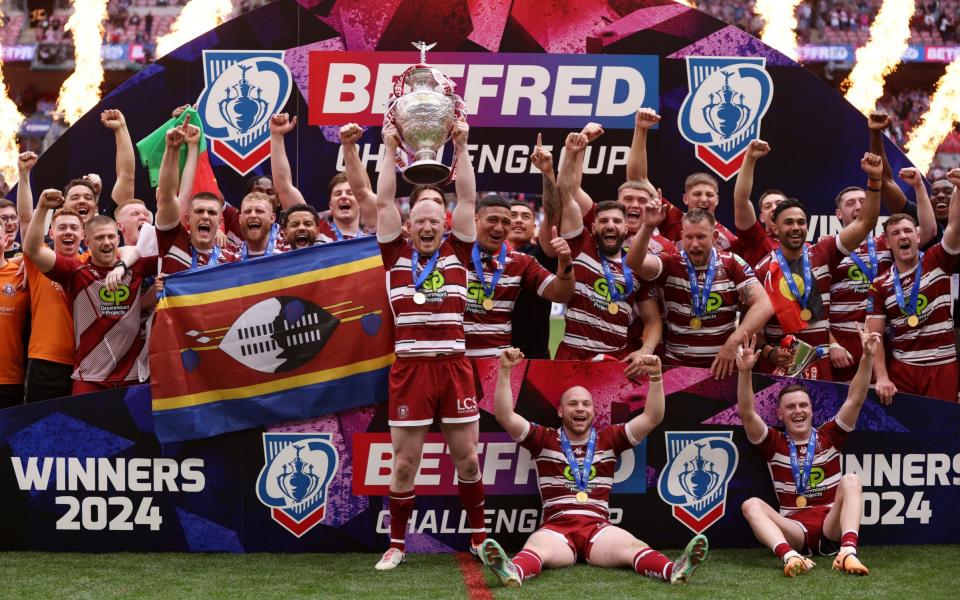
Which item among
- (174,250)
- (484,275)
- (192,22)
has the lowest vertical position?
(484,275)

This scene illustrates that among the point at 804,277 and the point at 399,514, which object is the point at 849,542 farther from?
the point at 399,514

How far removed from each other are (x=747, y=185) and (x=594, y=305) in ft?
4.63

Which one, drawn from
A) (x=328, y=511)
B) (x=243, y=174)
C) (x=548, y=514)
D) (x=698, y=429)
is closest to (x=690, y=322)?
(x=698, y=429)

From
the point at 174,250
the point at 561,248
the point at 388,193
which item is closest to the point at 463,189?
the point at 388,193

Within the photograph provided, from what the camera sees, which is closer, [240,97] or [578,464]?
[578,464]

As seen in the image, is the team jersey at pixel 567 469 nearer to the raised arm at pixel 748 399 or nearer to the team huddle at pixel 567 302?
the team huddle at pixel 567 302

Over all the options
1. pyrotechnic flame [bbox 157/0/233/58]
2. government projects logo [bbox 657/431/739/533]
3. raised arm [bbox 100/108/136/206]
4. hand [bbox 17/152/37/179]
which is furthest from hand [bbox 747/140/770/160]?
pyrotechnic flame [bbox 157/0/233/58]

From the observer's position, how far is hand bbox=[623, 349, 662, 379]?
20.1ft

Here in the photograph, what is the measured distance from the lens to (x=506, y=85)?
8.62m

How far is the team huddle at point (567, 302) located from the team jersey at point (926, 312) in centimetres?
1

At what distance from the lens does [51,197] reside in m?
6.46

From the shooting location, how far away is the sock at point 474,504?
6.09m

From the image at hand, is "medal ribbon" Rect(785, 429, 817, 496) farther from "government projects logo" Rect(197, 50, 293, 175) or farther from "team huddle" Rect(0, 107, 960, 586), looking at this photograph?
"government projects logo" Rect(197, 50, 293, 175)

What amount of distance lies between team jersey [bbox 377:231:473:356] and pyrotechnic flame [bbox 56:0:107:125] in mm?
17590
